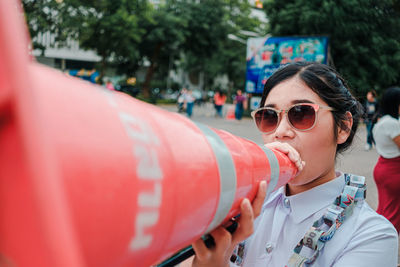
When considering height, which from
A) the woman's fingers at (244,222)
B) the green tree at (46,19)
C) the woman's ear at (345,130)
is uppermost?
the green tree at (46,19)

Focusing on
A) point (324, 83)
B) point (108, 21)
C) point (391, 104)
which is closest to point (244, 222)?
point (324, 83)

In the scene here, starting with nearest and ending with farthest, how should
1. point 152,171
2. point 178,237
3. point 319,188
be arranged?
point 152,171, point 178,237, point 319,188

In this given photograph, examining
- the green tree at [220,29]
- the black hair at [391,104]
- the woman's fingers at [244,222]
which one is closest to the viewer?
the woman's fingers at [244,222]

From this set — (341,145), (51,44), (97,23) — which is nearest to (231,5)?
(97,23)

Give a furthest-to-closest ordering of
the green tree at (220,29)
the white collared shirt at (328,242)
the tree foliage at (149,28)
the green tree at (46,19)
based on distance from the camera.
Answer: the green tree at (220,29) → the tree foliage at (149,28) → the green tree at (46,19) → the white collared shirt at (328,242)

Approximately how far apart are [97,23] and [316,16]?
1174cm

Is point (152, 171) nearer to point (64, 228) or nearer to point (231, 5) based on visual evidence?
point (64, 228)

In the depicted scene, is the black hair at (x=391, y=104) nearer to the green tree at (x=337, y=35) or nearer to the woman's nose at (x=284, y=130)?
the woman's nose at (x=284, y=130)

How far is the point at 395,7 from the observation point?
15.0ft

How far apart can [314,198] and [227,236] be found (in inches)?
28.4

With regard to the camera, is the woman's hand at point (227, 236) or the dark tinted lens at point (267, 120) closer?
the woman's hand at point (227, 236)

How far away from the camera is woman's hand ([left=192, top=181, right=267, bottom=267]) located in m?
0.99

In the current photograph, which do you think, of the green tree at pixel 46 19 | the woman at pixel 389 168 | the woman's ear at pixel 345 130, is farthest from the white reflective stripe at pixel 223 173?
the green tree at pixel 46 19

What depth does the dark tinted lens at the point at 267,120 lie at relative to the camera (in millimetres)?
1736
